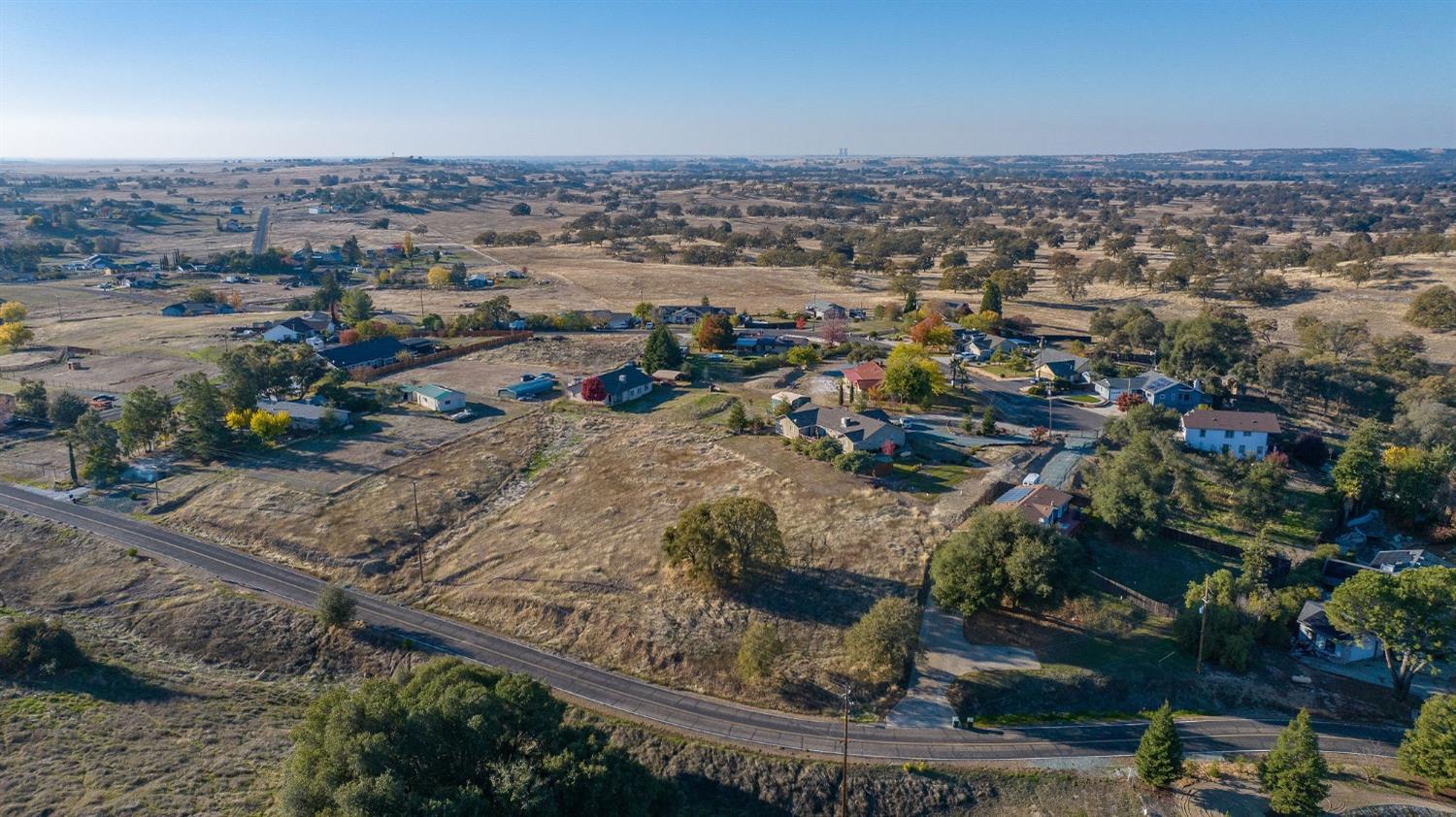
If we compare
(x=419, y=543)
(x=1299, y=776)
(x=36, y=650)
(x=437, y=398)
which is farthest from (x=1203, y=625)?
(x=437, y=398)

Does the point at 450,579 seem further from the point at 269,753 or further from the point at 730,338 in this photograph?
the point at 730,338

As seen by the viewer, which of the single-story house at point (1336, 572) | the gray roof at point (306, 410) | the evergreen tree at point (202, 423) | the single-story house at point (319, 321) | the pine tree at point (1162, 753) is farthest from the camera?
the single-story house at point (319, 321)

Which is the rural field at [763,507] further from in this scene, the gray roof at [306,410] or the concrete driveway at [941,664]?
the gray roof at [306,410]

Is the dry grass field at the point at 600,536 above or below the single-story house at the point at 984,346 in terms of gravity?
below

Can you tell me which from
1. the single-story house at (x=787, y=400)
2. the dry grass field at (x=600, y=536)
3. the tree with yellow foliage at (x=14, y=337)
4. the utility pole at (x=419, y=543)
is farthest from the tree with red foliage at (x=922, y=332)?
the tree with yellow foliage at (x=14, y=337)

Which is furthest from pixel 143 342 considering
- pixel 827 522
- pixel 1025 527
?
pixel 1025 527

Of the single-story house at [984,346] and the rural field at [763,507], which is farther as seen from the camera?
the single-story house at [984,346]

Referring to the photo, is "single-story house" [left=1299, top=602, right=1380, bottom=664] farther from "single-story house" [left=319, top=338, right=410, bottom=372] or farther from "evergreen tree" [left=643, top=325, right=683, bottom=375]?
"single-story house" [left=319, top=338, right=410, bottom=372]

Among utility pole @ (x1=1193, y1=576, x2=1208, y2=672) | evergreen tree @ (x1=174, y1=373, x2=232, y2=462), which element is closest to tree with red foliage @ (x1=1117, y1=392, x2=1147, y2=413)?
utility pole @ (x1=1193, y1=576, x2=1208, y2=672)

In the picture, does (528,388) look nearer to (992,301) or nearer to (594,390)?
(594,390)
